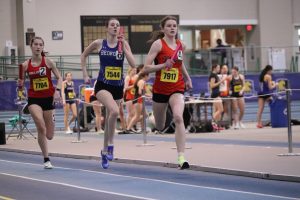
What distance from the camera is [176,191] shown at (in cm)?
974

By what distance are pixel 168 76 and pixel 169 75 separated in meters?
0.02

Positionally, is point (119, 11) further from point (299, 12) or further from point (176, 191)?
point (176, 191)

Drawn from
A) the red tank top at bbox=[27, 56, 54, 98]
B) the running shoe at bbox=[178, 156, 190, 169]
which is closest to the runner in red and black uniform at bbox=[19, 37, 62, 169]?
the red tank top at bbox=[27, 56, 54, 98]

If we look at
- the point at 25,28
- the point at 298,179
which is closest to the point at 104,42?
the point at 298,179

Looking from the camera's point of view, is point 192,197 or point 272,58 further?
point 272,58

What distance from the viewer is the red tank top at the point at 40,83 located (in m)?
12.9

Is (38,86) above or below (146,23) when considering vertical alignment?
below

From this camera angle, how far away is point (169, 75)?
11.6m

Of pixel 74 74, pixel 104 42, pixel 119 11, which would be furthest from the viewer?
pixel 119 11

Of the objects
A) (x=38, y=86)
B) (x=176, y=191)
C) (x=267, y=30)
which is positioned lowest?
(x=176, y=191)

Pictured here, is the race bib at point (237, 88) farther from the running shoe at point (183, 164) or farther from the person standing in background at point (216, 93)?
the running shoe at point (183, 164)

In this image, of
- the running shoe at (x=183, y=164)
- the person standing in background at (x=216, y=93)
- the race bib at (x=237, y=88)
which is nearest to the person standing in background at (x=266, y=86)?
the race bib at (x=237, y=88)

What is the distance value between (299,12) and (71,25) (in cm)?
1229

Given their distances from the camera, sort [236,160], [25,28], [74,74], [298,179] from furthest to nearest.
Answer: [25,28]
[74,74]
[236,160]
[298,179]
